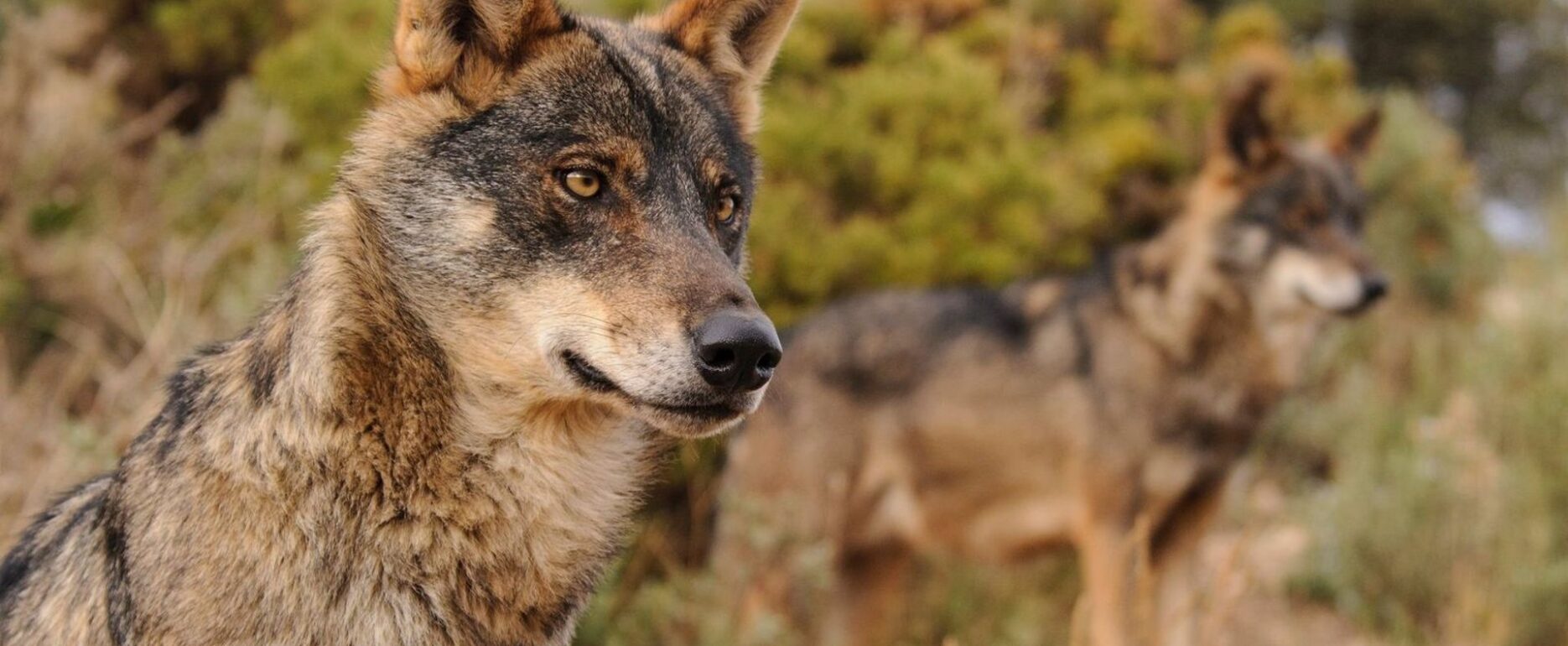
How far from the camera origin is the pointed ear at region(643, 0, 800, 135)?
3.31 m

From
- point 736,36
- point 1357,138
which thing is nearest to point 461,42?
point 736,36

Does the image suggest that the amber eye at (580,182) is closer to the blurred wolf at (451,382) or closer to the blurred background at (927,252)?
the blurred wolf at (451,382)

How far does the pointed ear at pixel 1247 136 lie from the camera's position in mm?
6426

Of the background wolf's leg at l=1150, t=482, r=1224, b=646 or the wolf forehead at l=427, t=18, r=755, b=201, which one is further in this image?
the background wolf's leg at l=1150, t=482, r=1224, b=646

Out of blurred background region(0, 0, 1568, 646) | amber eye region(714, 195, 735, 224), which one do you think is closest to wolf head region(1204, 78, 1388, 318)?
blurred background region(0, 0, 1568, 646)

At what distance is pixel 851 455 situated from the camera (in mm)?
6082

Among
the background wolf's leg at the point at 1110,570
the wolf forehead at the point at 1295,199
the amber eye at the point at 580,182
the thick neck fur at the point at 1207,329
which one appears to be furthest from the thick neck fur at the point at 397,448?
the wolf forehead at the point at 1295,199

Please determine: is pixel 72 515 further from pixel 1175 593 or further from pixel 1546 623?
pixel 1546 623

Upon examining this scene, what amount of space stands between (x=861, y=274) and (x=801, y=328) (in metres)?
1.44

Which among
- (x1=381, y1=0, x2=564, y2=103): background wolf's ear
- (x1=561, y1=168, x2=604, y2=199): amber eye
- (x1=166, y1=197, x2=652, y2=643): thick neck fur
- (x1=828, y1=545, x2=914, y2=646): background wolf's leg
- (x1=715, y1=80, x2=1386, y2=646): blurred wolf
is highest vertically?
(x1=381, y1=0, x2=564, y2=103): background wolf's ear

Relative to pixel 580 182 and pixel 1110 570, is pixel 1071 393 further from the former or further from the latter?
pixel 580 182

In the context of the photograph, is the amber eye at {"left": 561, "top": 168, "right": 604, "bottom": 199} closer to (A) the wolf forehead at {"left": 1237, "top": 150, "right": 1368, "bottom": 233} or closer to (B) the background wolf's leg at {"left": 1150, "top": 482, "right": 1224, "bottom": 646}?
(B) the background wolf's leg at {"left": 1150, "top": 482, "right": 1224, "bottom": 646}

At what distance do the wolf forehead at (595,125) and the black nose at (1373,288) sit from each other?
4.18m

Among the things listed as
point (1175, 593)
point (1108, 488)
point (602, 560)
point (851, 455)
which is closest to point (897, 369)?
point (851, 455)
